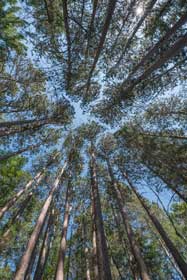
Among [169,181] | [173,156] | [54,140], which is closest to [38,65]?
[54,140]

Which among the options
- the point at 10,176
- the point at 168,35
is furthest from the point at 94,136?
the point at 168,35

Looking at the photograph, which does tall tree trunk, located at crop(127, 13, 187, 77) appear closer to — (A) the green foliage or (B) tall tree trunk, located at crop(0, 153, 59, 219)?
(B) tall tree trunk, located at crop(0, 153, 59, 219)

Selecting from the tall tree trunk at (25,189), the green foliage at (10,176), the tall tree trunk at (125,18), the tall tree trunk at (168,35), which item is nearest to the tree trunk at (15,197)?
the tall tree trunk at (25,189)

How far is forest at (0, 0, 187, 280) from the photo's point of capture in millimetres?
7207

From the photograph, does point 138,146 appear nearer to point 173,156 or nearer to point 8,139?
point 173,156

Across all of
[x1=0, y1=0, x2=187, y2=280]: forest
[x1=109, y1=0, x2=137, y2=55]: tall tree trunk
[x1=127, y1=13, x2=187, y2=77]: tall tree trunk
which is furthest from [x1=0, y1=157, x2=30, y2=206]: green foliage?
[x1=127, y1=13, x2=187, y2=77]: tall tree trunk

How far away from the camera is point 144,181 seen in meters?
11.7

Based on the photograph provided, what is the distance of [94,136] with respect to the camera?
14.5 metres

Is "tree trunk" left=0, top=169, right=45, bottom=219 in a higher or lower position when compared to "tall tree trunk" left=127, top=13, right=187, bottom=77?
lower

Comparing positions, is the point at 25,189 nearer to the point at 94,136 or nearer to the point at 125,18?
the point at 94,136

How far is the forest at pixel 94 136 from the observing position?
23.6 feet

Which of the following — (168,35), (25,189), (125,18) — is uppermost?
(125,18)

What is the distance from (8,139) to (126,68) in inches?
295

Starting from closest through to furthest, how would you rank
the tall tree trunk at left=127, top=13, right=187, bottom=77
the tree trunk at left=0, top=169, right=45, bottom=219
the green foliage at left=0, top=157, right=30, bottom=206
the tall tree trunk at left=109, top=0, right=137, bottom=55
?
the tall tree trunk at left=127, top=13, right=187, bottom=77, the tall tree trunk at left=109, top=0, right=137, bottom=55, the tree trunk at left=0, top=169, right=45, bottom=219, the green foliage at left=0, top=157, right=30, bottom=206
